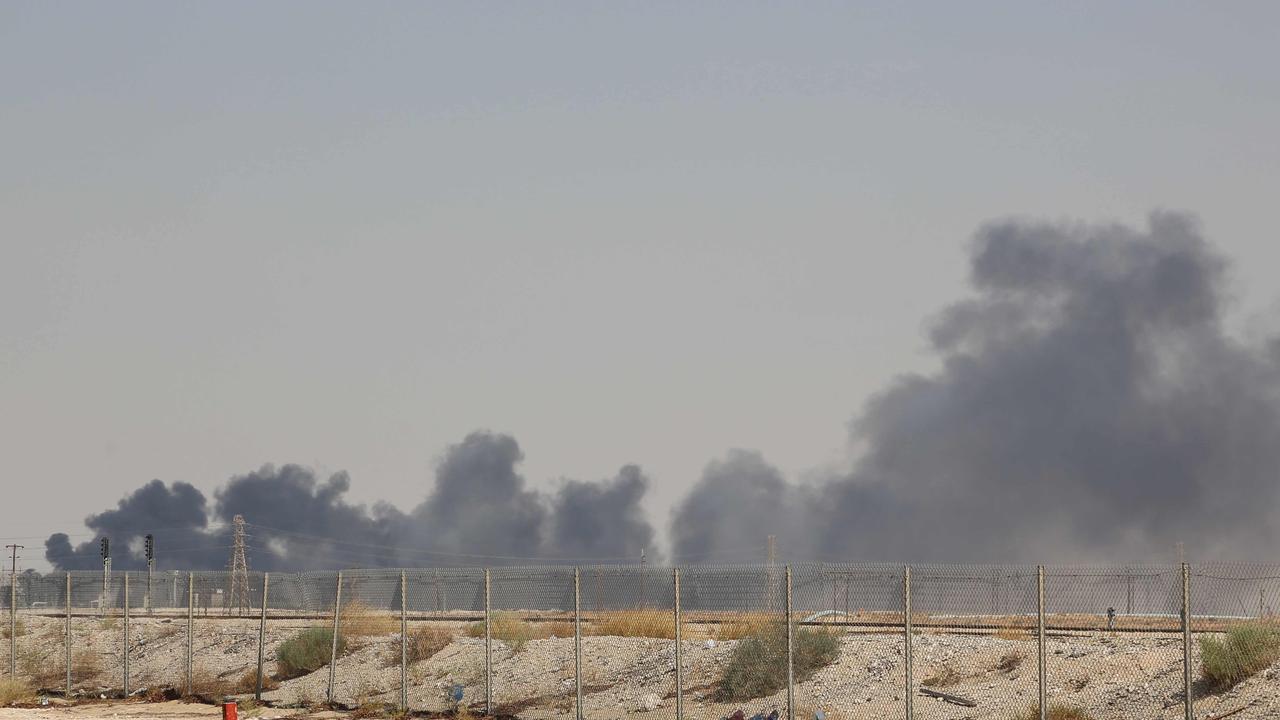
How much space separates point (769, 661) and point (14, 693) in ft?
64.2

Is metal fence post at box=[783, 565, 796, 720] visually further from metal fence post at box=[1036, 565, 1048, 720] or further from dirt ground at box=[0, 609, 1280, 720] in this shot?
metal fence post at box=[1036, 565, 1048, 720]

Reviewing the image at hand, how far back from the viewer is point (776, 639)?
103ft

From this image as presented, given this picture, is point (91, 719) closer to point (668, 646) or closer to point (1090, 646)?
point (668, 646)

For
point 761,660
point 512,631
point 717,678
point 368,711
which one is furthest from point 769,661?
point 512,631

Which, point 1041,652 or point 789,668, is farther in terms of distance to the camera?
point 789,668

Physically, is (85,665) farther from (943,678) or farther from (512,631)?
(943,678)

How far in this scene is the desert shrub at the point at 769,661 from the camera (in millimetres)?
30219

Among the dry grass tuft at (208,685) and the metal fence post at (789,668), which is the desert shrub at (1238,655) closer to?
the metal fence post at (789,668)

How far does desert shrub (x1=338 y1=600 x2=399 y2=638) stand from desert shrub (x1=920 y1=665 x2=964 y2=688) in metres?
16.7

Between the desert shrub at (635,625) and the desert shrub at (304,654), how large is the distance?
24.6 feet

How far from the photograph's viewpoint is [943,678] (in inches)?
1176

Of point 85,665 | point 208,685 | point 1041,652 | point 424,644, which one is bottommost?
point 85,665

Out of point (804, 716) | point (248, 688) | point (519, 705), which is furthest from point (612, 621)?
point (804, 716)

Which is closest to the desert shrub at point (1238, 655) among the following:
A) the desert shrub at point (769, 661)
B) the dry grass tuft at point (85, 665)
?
the desert shrub at point (769, 661)
